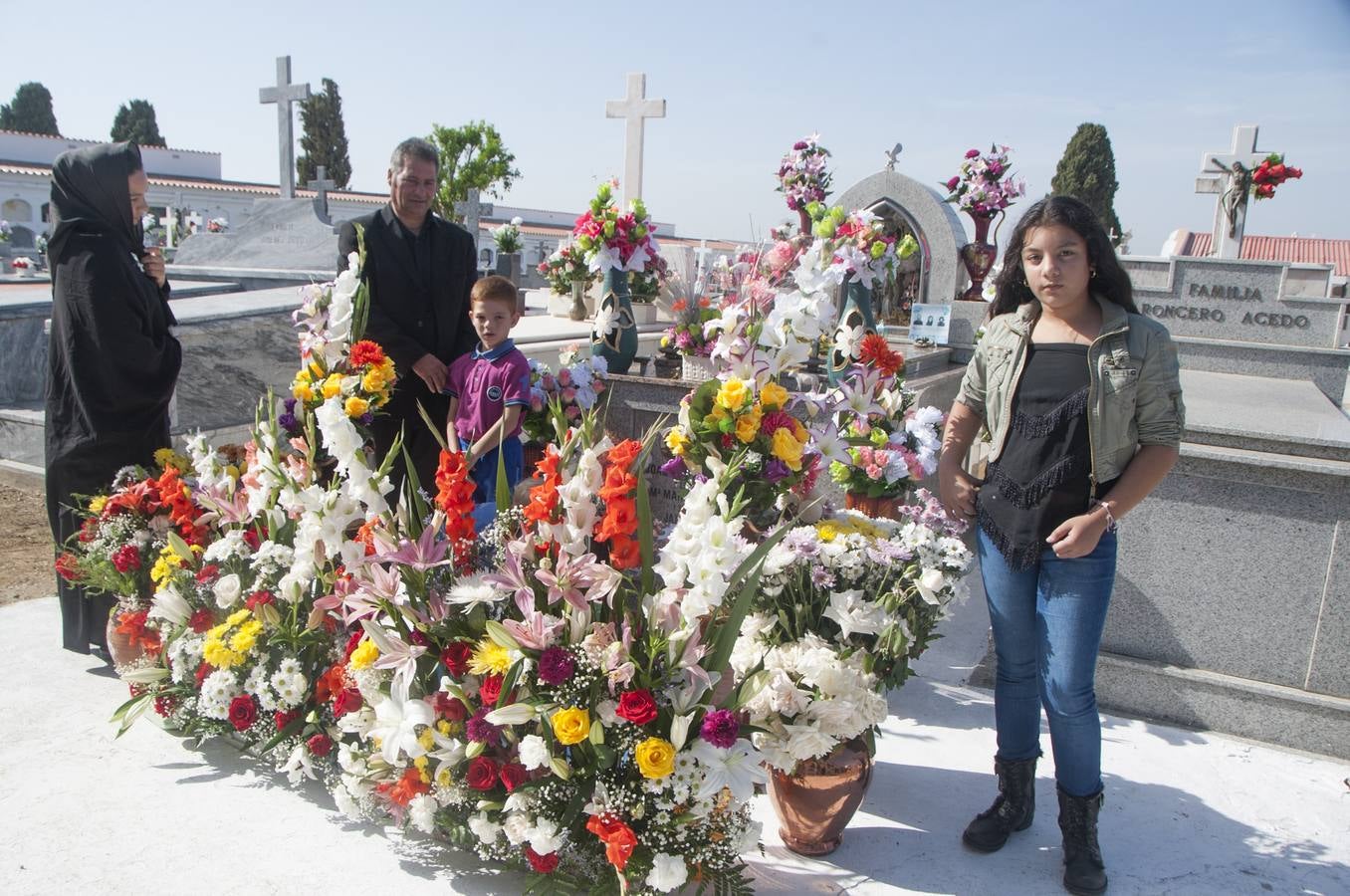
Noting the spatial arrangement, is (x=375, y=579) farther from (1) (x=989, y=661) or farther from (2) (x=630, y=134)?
(2) (x=630, y=134)

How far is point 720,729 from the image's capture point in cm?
195

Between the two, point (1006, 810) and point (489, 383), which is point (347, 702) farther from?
point (1006, 810)

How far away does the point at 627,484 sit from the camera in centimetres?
199

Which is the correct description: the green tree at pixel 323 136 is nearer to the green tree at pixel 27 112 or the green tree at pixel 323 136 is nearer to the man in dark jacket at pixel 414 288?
the green tree at pixel 27 112

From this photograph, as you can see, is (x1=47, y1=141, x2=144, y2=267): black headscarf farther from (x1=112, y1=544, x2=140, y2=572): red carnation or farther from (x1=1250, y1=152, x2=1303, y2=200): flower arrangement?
(x1=1250, y1=152, x2=1303, y2=200): flower arrangement

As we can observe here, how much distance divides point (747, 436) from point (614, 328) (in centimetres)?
255

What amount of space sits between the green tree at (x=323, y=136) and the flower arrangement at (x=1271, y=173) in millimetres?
41419

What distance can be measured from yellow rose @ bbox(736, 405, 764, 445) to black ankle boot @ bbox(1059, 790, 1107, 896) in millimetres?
1256

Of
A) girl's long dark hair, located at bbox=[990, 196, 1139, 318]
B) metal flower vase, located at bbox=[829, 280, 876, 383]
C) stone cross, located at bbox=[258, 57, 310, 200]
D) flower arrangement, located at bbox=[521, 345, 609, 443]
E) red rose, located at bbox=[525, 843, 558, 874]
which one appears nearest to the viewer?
red rose, located at bbox=[525, 843, 558, 874]

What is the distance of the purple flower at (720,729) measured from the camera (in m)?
1.95

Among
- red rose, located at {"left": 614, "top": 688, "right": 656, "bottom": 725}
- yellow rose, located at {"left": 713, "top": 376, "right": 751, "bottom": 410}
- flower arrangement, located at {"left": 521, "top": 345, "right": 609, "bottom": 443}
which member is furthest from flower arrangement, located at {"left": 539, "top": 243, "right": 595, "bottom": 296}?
red rose, located at {"left": 614, "top": 688, "right": 656, "bottom": 725}

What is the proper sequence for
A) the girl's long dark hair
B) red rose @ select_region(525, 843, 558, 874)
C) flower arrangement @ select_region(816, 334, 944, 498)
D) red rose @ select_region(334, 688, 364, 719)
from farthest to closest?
flower arrangement @ select_region(816, 334, 944, 498) < red rose @ select_region(334, 688, 364, 719) < the girl's long dark hair < red rose @ select_region(525, 843, 558, 874)

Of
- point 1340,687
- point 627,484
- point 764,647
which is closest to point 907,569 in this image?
point 764,647

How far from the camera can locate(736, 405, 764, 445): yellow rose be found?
2578 millimetres
